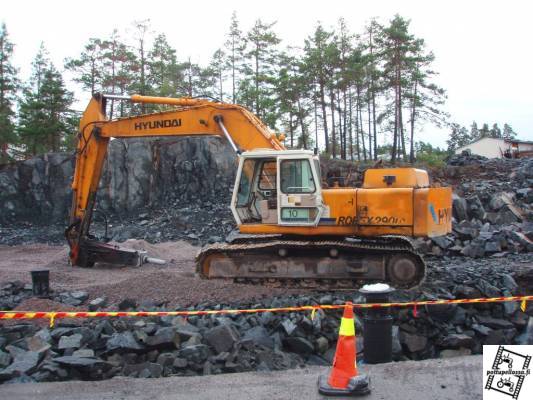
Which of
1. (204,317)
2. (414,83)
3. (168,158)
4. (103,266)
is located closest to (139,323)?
(204,317)

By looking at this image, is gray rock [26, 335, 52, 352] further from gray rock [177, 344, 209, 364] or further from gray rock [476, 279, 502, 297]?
gray rock [476, 279, 502, 297]

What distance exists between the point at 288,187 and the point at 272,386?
5.13 metres

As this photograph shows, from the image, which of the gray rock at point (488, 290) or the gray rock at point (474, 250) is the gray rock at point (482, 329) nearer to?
the gray rock at point (488, 290)

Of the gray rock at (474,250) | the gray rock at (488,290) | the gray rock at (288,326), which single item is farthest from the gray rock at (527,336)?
the gray rock at (474,250)

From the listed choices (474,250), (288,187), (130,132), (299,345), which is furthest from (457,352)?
(130,132)

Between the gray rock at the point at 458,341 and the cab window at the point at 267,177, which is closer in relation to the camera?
the gray rock at the point at 458,341

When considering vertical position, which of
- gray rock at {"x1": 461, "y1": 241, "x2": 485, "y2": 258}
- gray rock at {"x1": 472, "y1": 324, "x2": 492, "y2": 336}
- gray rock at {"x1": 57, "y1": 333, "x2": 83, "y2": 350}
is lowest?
gray rock at {"x1": 472, "y1": 324, "x2": 492, "y2": 336}

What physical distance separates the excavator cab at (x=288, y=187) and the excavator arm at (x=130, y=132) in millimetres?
622

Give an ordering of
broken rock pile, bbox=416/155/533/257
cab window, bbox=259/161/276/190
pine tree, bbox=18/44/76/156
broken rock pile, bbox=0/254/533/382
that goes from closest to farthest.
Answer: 1. broken rock pile, bbox=0/254/533/382
2. cab window, bbox=259/161/276/190
3. broken rock pile, bbox=416/155/533/257
4. pine tree, bbox=18/44/76/156

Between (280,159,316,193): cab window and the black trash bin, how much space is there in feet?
15.2

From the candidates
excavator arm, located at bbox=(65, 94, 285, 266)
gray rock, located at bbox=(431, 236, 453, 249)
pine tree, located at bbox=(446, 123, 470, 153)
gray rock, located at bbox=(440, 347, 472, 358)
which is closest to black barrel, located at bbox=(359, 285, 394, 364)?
gray rock, located at bbox=(440, 347, 472, 358)

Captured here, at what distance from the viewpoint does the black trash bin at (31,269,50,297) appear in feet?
31.0

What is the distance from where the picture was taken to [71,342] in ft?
19.3

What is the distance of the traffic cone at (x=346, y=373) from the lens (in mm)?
4402
